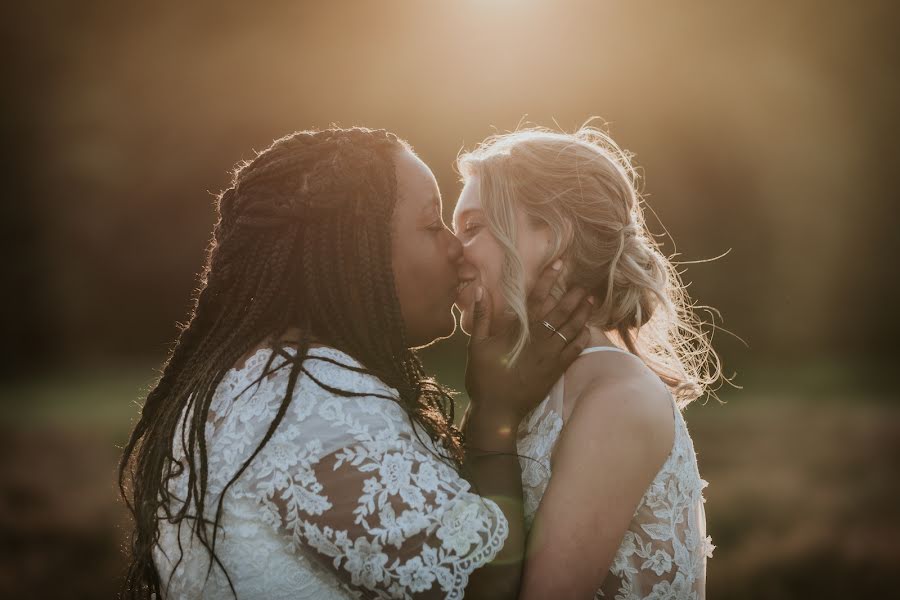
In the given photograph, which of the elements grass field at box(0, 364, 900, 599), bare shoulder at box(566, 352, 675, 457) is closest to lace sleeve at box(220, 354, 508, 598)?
bare shoulder at box(566, 352, 675, 457)

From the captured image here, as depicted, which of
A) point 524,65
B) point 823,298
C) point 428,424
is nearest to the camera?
point 428,424

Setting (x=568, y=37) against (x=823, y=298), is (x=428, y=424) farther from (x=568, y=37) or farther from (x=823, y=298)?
(x=823, y=298)

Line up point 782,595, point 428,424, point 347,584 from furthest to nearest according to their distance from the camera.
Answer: point 782,595 → point 428,424 → point 347,584

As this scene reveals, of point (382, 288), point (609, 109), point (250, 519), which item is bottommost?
point (609, 109)

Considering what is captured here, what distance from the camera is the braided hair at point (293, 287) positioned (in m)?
2.56

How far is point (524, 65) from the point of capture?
1381cm

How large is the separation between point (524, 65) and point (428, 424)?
12106mm

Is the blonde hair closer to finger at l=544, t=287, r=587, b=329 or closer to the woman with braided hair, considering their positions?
finger at l=544, t=287, r=587, b=329

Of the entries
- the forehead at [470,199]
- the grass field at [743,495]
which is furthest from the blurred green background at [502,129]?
the forehead at [470,199]

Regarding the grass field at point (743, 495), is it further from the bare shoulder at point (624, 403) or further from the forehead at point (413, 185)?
the bare shoulder at point (624, 403)

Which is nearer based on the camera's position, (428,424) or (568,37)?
(428,424)

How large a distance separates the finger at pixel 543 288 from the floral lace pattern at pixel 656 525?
0.43 m

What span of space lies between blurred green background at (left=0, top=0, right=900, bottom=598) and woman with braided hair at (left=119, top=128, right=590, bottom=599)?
10.3 m

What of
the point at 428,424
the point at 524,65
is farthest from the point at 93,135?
the point at 428,424
